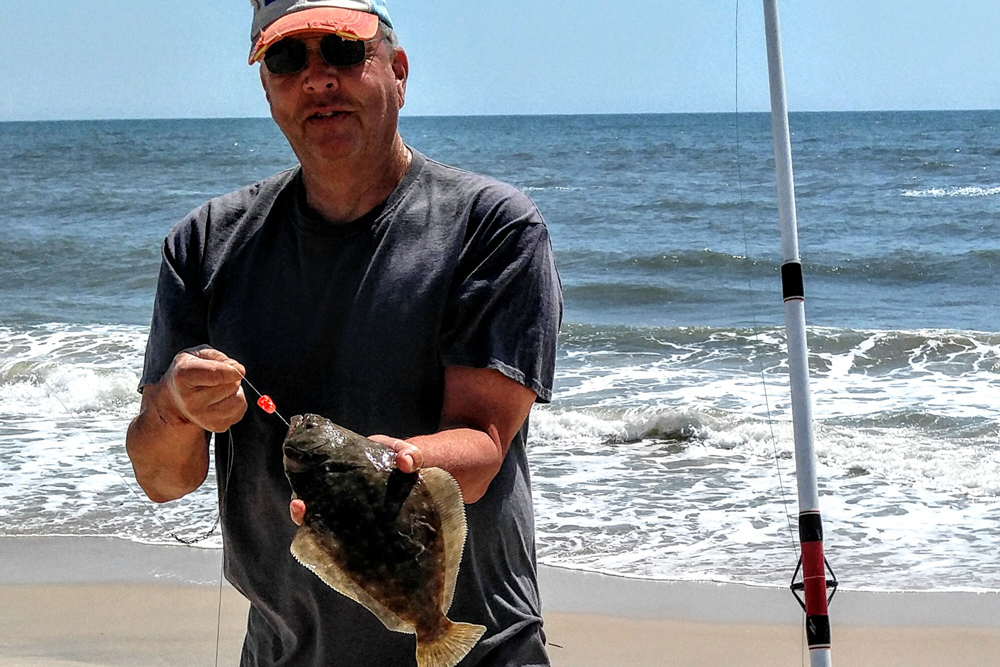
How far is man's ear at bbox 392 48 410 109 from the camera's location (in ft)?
7.55

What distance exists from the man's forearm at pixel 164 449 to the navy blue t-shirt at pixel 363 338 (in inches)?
2.2

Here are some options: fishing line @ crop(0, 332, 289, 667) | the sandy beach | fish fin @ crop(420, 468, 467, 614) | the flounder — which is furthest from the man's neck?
the sandy beach

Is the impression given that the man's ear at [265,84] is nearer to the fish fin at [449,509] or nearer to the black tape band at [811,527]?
the fish fin at [449,509]

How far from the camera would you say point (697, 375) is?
40.4 ft

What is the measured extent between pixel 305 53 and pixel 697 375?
10423 mm

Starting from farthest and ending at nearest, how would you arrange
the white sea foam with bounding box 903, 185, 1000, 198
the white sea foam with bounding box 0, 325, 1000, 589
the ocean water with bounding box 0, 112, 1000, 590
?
1. the white sea foam with bounding box 903, 185, 1000, 198
2. the ocean water with bounding box 0, 112, 1000, 590
3. the white sea foam with bounding box 0, 325, 1000, 589

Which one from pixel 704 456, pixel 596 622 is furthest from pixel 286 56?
pixel 704 456

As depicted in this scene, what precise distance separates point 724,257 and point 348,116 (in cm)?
1783

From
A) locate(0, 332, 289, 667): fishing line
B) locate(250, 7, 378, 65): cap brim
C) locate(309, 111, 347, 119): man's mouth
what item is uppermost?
locate(250, 7, 378, 65): cap brim

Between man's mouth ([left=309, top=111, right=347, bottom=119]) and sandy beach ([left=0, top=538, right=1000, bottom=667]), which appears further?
sandy beach ([left=0, top=538, right=1000, bottom=667])

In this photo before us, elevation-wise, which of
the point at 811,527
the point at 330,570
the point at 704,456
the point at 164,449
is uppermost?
the point at 164,449

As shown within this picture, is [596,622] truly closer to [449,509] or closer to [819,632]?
[819,632]

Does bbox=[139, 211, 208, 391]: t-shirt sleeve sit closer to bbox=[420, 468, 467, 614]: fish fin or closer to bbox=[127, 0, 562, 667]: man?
bbox=[127, 0, 562, 667]: man

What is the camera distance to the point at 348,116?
2.17 m
